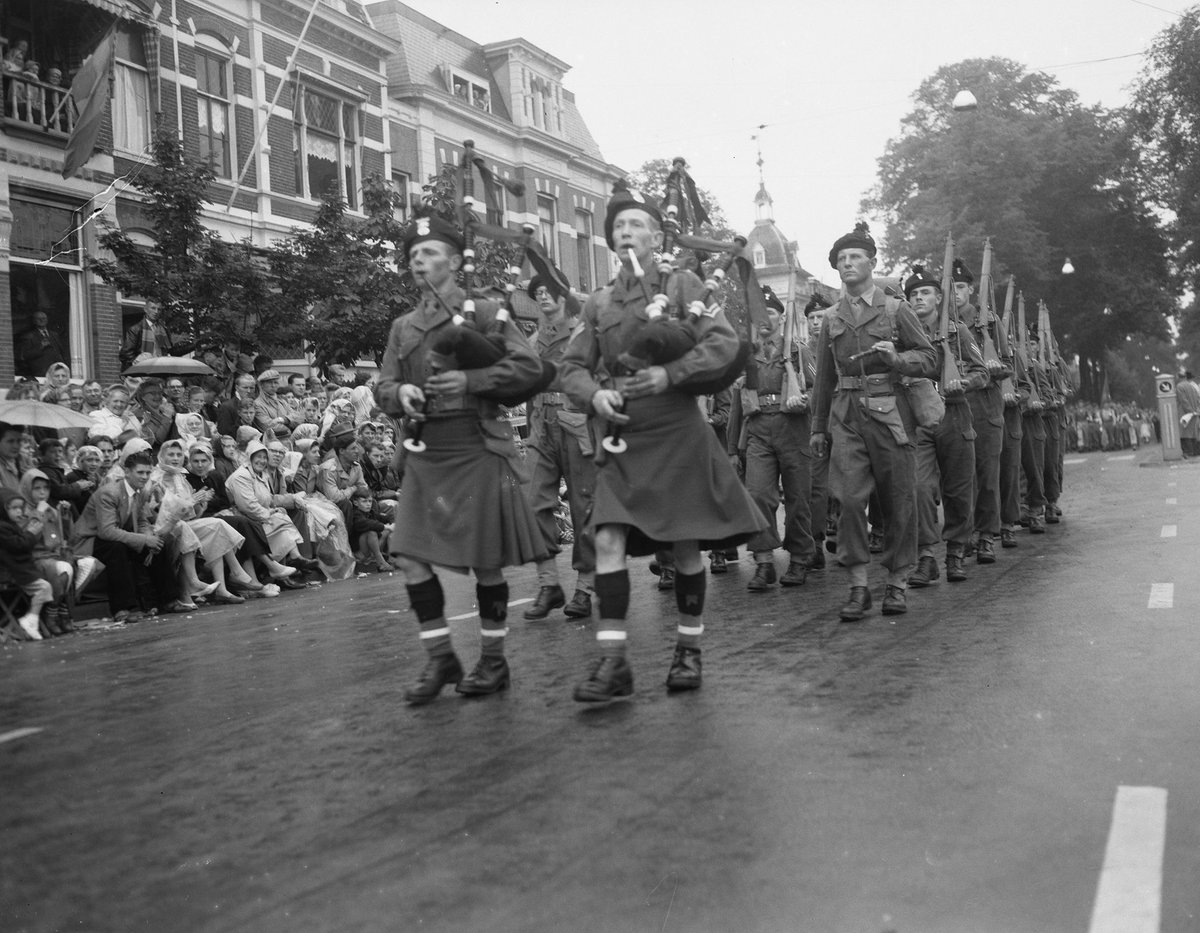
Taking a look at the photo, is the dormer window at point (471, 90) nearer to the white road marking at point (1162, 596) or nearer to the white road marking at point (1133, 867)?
the white road marking at point (1162, 596)

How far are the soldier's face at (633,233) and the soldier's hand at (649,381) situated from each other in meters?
0.57

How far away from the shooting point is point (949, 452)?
11008mm

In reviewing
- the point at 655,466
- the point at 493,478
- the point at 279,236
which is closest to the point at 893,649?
the point at 655,466

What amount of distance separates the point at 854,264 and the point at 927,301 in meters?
2.98

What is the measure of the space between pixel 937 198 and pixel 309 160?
2764 cm

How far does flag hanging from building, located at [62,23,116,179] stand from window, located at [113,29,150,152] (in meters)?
2.63

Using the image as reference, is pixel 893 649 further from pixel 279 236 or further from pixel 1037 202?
pixel 1037 202

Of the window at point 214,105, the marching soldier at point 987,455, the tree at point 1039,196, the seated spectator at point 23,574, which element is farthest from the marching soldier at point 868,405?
the tree at point 1039,196

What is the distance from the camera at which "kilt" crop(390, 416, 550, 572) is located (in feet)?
19.8

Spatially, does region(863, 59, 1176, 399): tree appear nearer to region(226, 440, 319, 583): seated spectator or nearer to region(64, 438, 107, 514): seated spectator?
region(226, 440, 319, 583): seated spectator

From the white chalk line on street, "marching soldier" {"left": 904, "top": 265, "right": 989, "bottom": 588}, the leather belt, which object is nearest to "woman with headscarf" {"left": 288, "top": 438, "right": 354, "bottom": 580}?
the white chalk line on street

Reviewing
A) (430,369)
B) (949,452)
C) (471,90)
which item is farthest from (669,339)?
(471,90)

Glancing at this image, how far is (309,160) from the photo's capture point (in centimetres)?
2925

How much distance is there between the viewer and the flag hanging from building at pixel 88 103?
67.8ft
